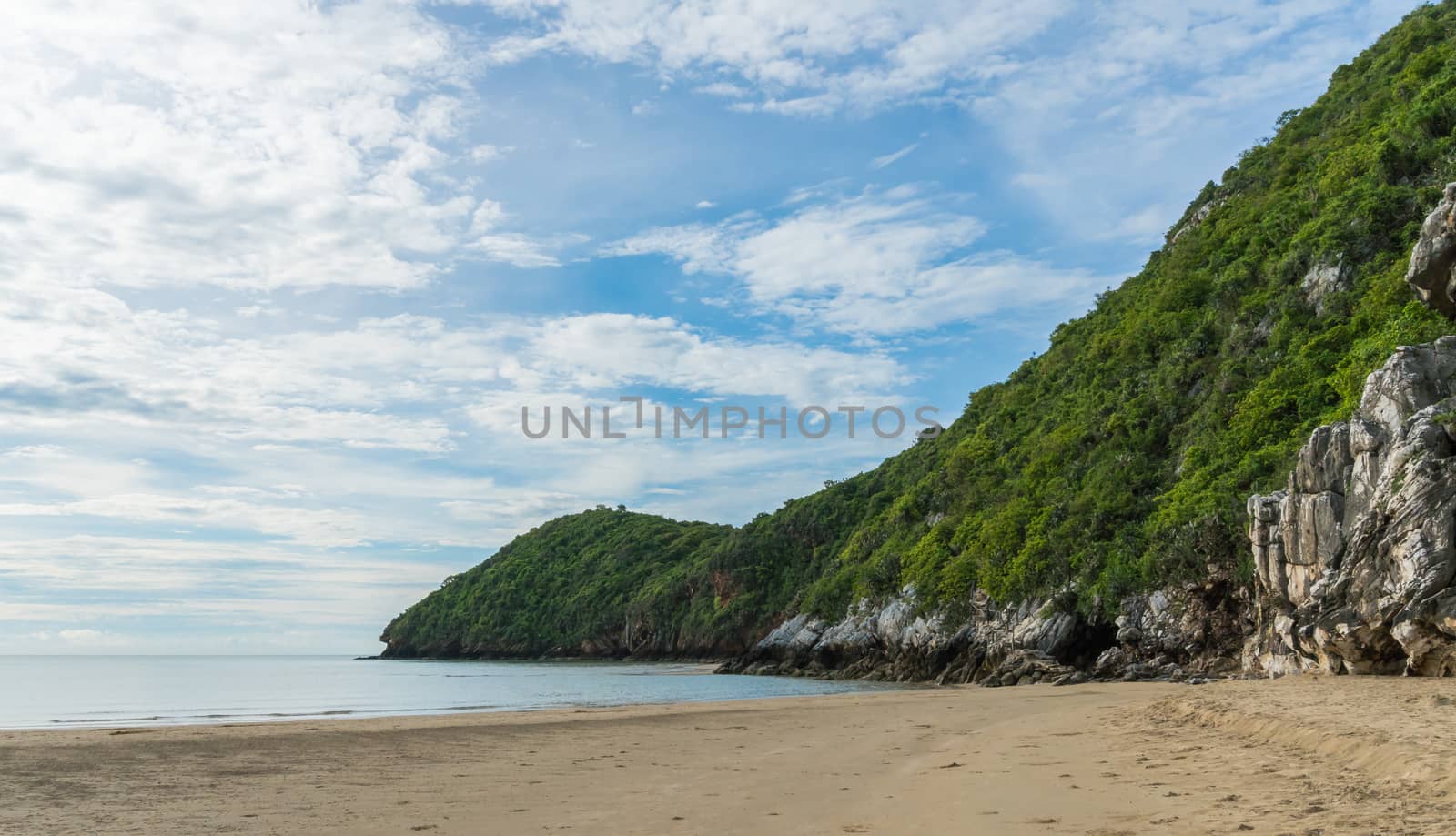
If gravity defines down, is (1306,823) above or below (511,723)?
above

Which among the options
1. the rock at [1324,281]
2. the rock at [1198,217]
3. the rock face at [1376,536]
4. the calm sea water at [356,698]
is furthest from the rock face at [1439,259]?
the rock at [1198,217]

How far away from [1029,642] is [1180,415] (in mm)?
12724

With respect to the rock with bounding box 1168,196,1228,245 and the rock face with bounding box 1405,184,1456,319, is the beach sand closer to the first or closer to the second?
the rock face with bounding box 1405,184,1456,319

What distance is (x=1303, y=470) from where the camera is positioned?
22.1m

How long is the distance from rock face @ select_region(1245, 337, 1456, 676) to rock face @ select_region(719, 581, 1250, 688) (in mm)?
6271

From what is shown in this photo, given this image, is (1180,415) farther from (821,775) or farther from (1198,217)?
(821,775)

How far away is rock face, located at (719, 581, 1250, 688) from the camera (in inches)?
1182

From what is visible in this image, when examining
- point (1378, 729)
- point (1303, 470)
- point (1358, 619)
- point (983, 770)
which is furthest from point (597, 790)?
point (1303, 470)

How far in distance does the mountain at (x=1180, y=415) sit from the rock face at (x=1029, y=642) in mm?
136

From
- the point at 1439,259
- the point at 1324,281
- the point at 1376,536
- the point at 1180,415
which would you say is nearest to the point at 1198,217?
the point at 1180,415

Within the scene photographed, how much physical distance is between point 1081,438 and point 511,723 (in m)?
33.9

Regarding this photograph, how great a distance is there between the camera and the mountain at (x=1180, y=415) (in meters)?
30.6

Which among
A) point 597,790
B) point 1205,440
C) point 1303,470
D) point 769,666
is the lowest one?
point 769,666

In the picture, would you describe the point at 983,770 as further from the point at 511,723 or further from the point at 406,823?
the point at 511,723
